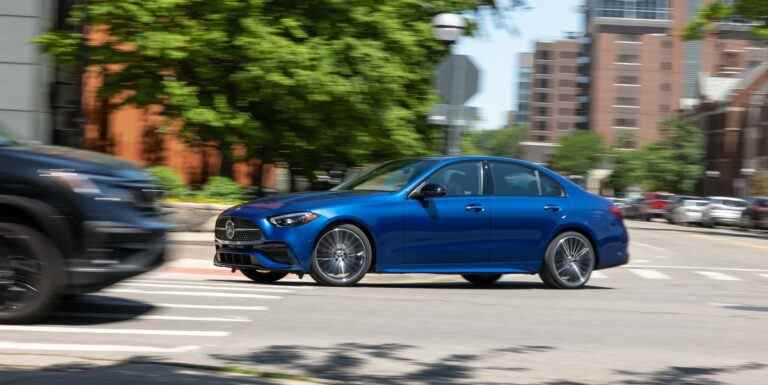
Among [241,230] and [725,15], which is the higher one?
[725,15]

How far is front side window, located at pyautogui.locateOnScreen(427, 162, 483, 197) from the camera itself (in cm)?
1198

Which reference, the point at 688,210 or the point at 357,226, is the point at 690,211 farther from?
the point at 357,226

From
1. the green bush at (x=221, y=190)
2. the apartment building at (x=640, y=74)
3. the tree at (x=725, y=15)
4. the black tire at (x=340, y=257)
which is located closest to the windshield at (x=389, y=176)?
the black tire at (x=340, y=257)

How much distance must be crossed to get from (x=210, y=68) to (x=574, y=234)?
1123cm

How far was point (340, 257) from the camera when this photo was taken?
37.4ft

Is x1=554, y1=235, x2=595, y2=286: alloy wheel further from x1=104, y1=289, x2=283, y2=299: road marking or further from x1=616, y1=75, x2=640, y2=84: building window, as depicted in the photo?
x1=616, y1=75, x2=640, y2=84: building window

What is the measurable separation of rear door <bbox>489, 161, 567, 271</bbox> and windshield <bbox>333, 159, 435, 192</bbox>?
0.79 m

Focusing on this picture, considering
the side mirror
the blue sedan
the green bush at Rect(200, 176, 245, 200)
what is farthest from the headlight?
the green bush at Rect(200, 176, 245, 200)

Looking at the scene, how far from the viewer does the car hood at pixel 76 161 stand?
7617mm

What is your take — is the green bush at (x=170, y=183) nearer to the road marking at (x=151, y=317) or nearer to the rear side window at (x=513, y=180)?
→ the rear side window at (x=513, y=180)

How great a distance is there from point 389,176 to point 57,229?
504 centimetres

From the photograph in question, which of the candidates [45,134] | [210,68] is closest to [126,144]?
[45,134]

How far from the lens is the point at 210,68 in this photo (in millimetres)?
22141

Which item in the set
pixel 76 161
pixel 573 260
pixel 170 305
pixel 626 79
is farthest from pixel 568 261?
pixel 626 79
